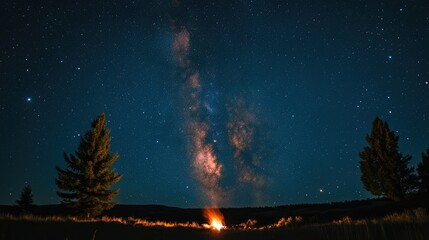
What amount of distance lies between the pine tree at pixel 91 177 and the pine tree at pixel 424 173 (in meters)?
27.4

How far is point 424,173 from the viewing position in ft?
106

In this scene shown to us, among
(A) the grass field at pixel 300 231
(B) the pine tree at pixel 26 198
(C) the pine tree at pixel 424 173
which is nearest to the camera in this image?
(A) the grass field at pixel 300 231

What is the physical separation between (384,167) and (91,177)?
25474mm

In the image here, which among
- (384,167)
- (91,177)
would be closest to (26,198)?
(91,177)

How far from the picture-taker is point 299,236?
773 centimetres

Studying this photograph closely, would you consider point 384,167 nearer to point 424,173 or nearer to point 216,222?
point 424,173

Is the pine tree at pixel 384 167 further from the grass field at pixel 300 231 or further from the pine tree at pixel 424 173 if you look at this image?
the grass field at pixel 300 231

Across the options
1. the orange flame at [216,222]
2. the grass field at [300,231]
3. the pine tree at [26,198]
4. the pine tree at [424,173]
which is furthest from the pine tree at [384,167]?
the pine tree at [26,198]

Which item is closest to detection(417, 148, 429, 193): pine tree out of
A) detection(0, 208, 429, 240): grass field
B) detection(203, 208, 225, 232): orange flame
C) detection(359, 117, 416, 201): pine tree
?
detection(359, 117, 416, 201): pine tree

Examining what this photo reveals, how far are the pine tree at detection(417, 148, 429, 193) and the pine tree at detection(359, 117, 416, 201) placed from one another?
1858mm

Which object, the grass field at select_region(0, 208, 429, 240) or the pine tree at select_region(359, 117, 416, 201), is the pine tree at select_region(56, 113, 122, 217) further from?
the pine tree at select_region(359, 117, 416, 201)

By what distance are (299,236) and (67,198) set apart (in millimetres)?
22173

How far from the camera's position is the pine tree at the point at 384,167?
94.9 ft

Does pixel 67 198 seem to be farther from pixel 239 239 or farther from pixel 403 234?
pixel 403 234
